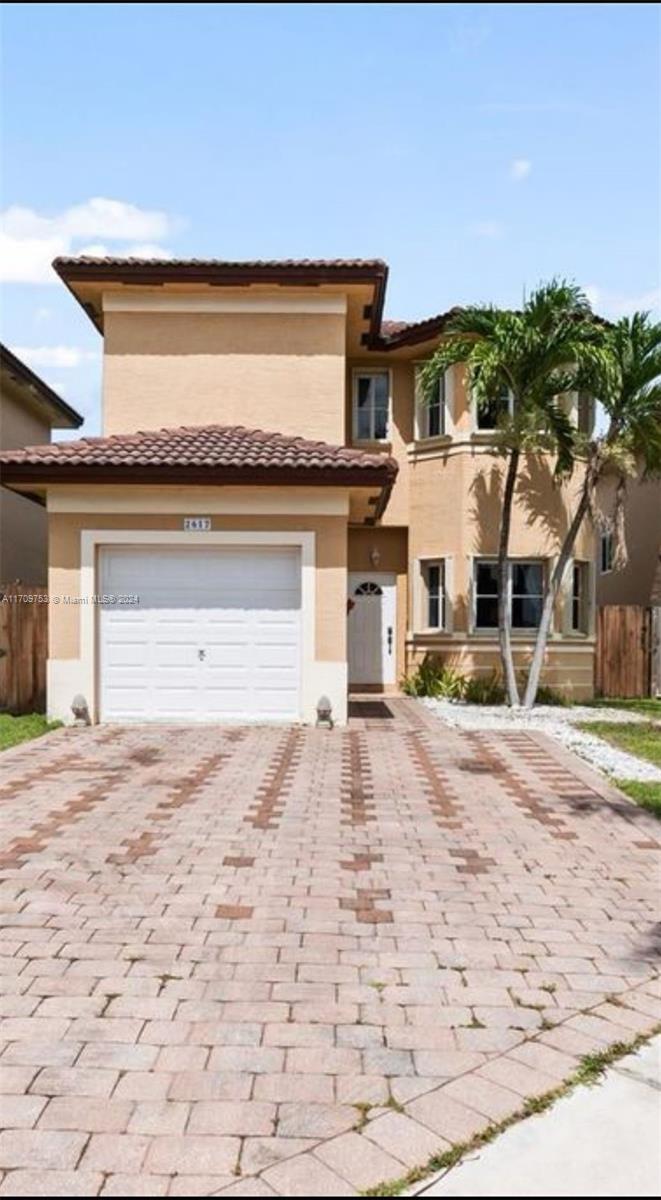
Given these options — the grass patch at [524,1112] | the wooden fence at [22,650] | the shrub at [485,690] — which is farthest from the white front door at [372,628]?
the grass patch at [524,1112]

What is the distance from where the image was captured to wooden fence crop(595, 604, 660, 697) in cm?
1745

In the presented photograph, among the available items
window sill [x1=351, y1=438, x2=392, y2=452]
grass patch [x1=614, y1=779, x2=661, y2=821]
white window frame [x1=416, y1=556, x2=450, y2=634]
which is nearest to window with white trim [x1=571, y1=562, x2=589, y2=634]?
white window frame [x1=416, y1=556, x2=450, y2=634]

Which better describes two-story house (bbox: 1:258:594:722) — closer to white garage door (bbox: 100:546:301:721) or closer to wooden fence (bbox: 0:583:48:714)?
white garage door (bbox: 100:546:301:721)

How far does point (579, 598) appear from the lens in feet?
55.0

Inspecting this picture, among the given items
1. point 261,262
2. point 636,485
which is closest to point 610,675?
point 636,485

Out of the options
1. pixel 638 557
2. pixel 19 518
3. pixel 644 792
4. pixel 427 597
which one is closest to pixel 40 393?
pixel 19 518

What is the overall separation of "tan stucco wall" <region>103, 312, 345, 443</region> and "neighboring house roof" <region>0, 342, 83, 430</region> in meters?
3.07

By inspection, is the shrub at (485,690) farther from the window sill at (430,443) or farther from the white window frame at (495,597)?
the window sill at (430,443)

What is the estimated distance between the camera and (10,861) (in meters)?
5.84

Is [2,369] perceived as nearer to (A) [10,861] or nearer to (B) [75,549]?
(B) [75,549]

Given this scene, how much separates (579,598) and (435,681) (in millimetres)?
3505

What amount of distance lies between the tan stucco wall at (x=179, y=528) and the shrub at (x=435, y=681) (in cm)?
449

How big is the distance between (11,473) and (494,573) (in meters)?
9.07

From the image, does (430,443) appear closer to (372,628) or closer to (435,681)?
(372,628)
